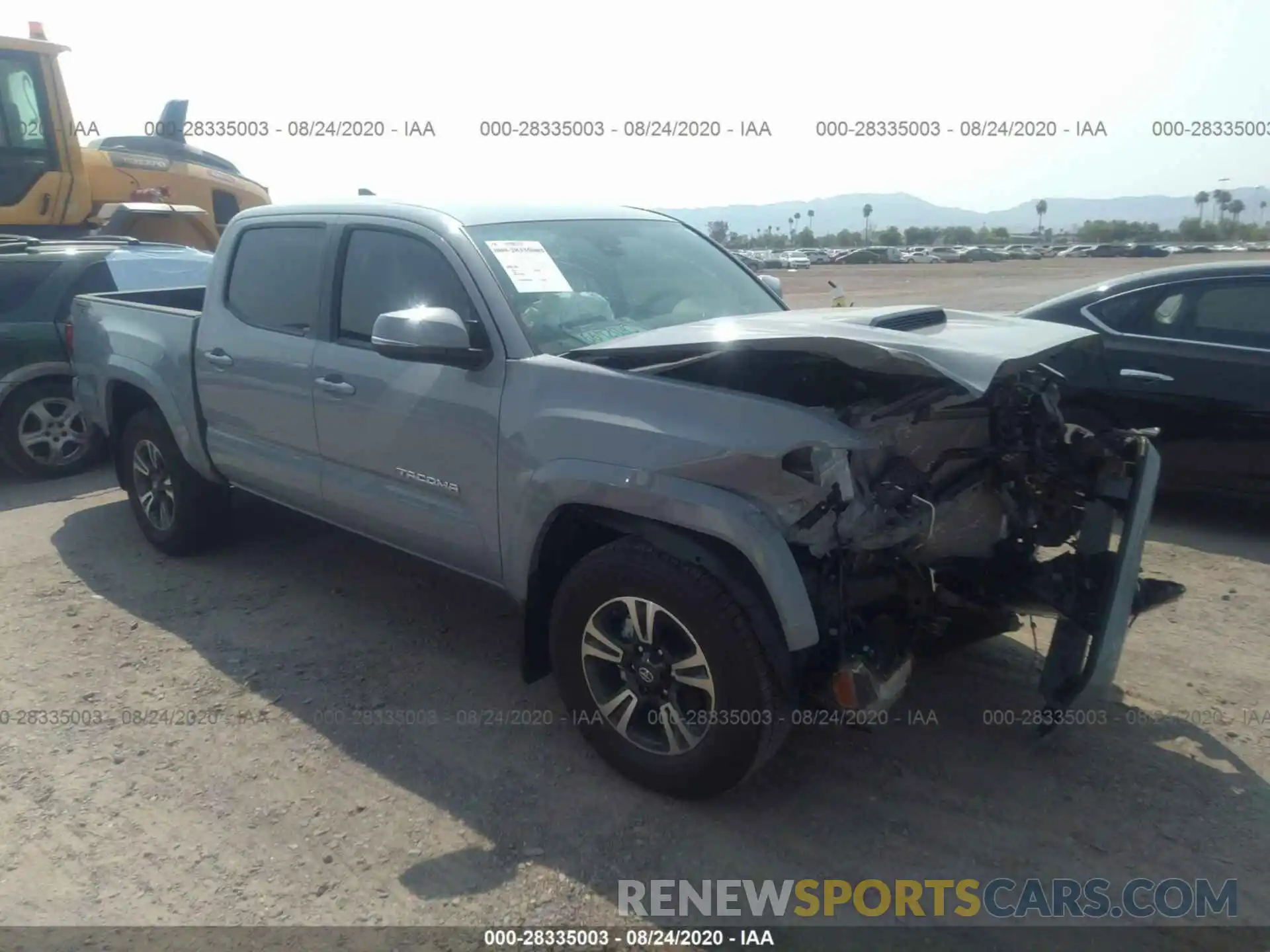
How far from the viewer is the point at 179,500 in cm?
545

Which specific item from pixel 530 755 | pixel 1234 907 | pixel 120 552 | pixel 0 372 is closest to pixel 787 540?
pixel 530 755

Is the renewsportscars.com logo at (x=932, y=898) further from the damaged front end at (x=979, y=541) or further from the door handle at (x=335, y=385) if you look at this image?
the door handle at (x=335, y=385)

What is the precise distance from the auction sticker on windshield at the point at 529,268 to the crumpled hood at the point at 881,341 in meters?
0.38

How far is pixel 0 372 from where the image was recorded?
7.16 m

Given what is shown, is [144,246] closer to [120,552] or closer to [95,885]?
[120,552]

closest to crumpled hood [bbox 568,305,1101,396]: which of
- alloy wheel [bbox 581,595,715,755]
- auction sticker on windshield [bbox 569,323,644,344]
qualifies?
auction sticker on windshield [bbox 569,323,644,344]

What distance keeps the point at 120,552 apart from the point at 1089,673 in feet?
16.9

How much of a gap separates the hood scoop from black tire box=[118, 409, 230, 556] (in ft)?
12.6

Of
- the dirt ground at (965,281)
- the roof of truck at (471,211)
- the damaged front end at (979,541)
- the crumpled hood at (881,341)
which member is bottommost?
the dirt ground at (965,281)

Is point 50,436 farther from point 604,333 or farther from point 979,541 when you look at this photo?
point 979,541

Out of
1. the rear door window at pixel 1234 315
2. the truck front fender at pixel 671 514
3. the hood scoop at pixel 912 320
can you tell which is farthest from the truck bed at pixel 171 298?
the rear door window at pixel 1234 315

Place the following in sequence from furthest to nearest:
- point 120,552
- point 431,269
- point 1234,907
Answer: point 120,552 → point 431,269 → point 1234,907

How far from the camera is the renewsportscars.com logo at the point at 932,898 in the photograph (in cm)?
279

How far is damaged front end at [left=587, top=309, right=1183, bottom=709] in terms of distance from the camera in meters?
2.95
